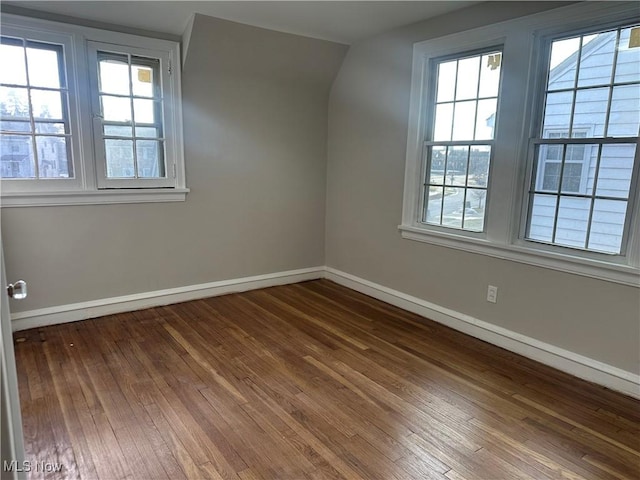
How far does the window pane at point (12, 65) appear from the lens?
2865 millimetres

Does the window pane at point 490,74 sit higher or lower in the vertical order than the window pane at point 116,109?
higher

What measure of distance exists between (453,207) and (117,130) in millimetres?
2663

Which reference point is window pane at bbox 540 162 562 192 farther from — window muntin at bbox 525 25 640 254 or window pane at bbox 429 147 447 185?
window pane at bbox 429 147 447 185

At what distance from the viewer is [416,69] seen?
133 inches

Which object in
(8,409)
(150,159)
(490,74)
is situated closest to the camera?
(8,409)

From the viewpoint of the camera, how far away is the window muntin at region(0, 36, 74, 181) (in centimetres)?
291

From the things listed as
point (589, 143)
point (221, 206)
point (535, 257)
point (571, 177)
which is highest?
point (589, 143)

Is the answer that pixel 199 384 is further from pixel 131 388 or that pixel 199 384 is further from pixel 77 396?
pixel 77 396

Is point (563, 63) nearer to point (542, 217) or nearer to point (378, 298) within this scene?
point (542, 217)

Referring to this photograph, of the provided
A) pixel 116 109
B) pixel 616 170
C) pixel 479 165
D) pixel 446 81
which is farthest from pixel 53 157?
pixel 616 170

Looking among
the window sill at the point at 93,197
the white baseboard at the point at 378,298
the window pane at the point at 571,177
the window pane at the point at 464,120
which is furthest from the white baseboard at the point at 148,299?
the window pane at the point at 571,177

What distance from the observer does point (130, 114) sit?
3346 mm

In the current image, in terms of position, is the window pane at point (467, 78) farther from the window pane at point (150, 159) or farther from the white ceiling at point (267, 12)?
the window pane at point (150, 159)

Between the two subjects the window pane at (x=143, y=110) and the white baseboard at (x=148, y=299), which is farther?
the window pane at (x=143, y=110)
